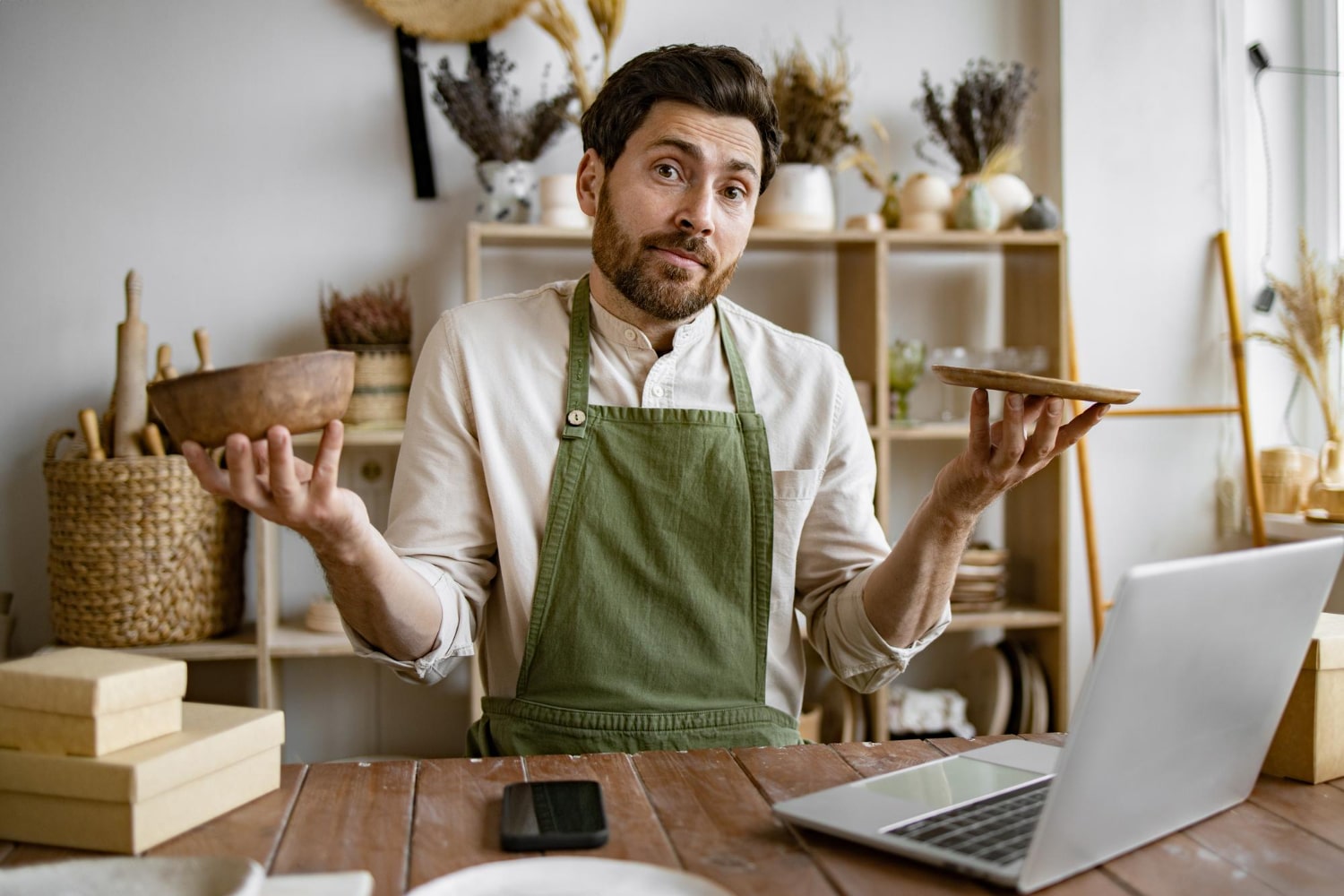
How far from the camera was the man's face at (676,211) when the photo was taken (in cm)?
170

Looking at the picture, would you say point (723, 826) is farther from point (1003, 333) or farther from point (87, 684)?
point (1003, 333)

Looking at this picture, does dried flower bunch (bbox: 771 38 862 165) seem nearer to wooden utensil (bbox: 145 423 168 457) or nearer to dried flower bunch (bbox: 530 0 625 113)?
dried flower bunch (bbox: 530 0 625 113)

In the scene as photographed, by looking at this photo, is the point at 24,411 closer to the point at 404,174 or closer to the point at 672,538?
the point at 404,174

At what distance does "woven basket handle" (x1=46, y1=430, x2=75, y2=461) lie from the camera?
2.59 m

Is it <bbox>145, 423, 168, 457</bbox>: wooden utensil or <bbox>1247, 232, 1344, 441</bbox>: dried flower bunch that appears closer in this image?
<bbox>145, 423, 168, 457</bbox>: wooden utensil

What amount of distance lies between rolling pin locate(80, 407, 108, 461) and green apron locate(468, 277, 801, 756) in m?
1.35

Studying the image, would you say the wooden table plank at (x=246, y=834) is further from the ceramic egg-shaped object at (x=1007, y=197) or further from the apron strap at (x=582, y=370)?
the ceramic egg-shaped object at (x=1007, y=197)

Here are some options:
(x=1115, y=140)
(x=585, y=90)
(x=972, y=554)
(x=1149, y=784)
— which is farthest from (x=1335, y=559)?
(x=1115, y=140)

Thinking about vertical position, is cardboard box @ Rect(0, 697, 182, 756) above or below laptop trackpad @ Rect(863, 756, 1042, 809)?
above

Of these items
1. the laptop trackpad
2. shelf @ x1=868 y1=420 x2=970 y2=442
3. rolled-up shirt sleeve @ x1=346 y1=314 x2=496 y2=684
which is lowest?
the laptop trackpad

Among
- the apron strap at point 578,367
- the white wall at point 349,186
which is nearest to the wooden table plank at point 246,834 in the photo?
the apron strap at point 578,367

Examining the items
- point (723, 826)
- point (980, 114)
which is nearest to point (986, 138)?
point (980, 114)

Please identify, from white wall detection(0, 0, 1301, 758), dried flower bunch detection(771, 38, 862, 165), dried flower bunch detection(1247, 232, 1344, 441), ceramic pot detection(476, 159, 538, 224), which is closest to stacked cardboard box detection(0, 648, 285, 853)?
ceramic pot detection(476, 159, 538, 224)

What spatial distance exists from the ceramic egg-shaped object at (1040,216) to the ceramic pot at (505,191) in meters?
1.27
